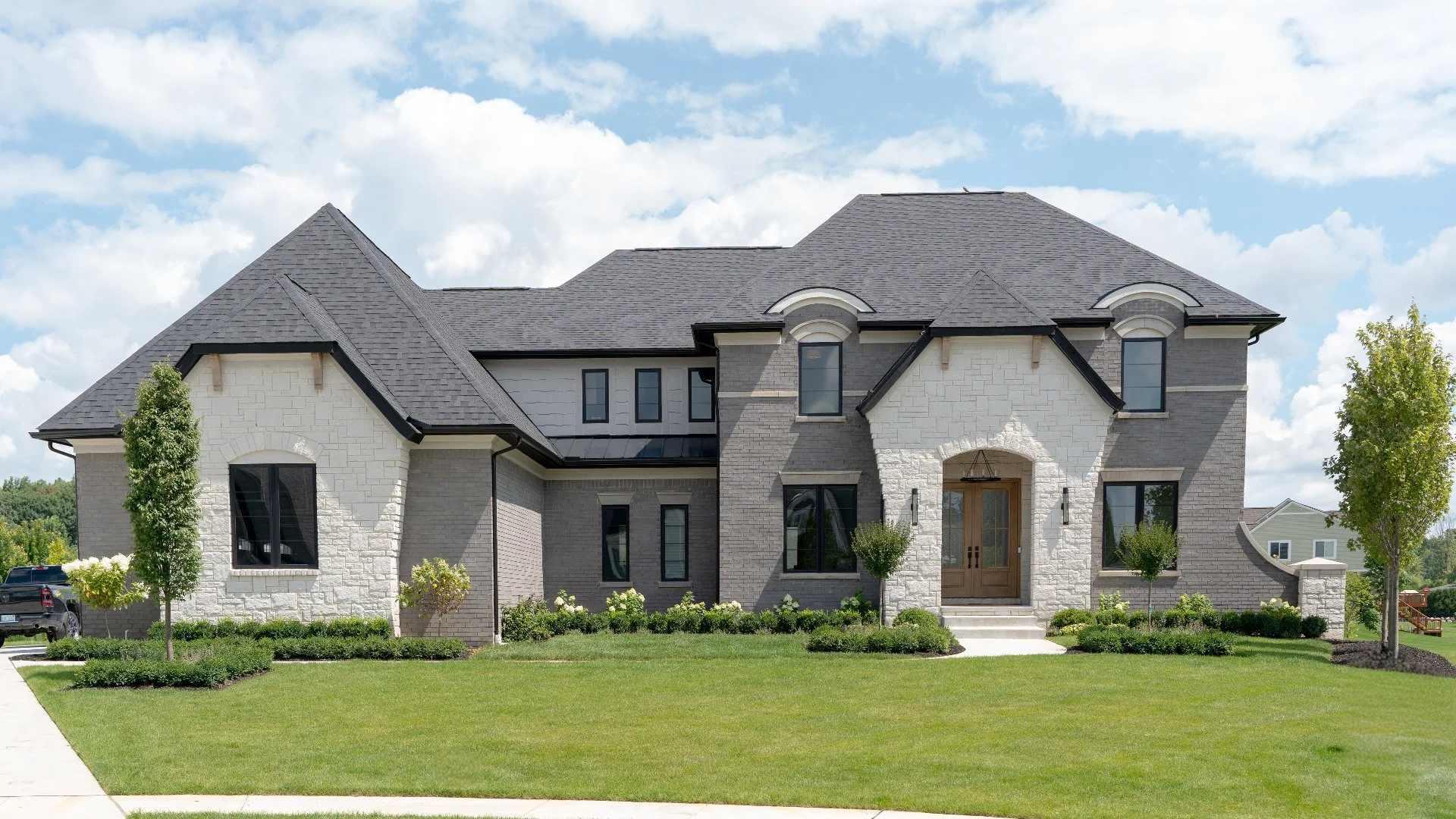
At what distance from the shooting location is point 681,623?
2198cm

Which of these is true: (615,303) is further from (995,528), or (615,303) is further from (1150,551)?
(1150,551)

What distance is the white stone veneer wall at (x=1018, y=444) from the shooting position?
21.6 m

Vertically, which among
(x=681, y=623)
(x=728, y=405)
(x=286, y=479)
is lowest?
(x=681, y=623)

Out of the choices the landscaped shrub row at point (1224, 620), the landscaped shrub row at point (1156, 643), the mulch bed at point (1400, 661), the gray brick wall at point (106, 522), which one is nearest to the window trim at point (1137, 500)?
the landscaped shrub row at point (1224, 620)

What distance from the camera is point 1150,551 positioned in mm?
20906

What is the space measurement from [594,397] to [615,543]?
12.2 feet

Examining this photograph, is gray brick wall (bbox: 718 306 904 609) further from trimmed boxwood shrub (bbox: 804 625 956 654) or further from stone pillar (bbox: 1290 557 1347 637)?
stone pillar (bbox: 1290 557 1347 637)

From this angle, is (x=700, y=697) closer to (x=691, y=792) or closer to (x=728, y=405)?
(x=691, y=792)

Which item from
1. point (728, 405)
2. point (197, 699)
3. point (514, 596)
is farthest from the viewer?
point (728, 405)

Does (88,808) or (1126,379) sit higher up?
(1126,379)

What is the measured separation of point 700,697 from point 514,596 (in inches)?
339

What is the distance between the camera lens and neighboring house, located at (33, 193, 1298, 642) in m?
19.3

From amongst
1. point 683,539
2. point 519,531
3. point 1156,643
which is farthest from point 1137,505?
point 519,531

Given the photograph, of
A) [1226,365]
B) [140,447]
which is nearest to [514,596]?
[140,447]
